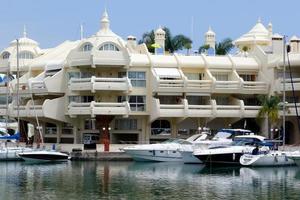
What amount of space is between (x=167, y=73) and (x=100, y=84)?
27.4ft

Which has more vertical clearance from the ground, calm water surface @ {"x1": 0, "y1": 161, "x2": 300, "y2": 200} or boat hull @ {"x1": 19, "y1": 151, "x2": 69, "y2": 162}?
boat hull @ {"x1": 19, "y1": 151, "x2": 69, "y2": 162}

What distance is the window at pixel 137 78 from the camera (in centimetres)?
8962

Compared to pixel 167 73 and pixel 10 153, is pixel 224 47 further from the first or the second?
pixel 10 153

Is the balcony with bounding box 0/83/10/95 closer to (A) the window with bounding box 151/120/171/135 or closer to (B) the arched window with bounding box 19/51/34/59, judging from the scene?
(B) the arched window with bounding box 19/51/34/59

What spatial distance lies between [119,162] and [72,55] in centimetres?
1642

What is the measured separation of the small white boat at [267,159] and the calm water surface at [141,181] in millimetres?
1279

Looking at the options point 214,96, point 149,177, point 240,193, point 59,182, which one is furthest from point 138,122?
point 240,193

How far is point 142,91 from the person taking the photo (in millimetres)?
89375

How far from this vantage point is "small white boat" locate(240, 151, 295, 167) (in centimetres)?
7338

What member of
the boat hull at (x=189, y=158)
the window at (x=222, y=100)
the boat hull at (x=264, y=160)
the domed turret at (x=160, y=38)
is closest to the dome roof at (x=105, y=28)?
the domed turret at (x=160, y=38)

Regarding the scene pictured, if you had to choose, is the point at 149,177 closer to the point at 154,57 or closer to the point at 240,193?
the point at 240,193

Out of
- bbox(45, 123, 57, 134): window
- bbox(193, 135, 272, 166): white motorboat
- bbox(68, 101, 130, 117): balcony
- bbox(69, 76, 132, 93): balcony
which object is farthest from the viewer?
bbox(45, 123, 57, 134): window

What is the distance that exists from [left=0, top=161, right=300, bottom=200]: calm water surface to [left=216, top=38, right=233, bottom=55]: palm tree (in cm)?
3715

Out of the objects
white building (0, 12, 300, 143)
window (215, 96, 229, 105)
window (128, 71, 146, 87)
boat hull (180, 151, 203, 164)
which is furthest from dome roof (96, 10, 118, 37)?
boat hull (180, 151, 203, 164)
